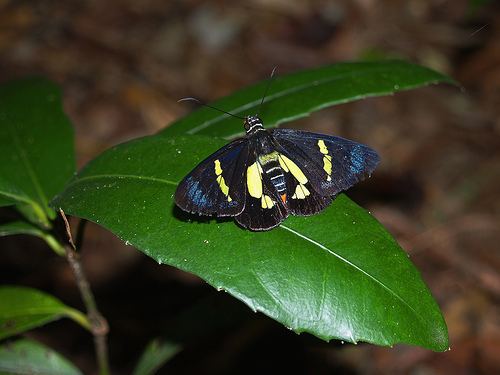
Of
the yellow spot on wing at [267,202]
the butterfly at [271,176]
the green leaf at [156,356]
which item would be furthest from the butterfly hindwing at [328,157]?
the green leaf at [156,356]

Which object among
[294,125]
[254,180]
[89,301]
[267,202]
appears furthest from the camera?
[294,125]

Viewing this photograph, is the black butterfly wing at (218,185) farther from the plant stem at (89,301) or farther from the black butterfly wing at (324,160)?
the plant stem at (89,301)

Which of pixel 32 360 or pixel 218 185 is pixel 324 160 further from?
pixel 32 360

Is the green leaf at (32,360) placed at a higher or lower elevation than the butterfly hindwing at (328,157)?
lower

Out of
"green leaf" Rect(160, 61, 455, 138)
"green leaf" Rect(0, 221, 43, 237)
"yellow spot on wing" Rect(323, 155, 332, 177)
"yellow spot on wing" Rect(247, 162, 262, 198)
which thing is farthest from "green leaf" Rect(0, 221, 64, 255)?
"yellow spot on wing" Rect(323, 155, 332, 177)

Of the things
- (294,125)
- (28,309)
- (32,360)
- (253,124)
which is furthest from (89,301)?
(294,125)

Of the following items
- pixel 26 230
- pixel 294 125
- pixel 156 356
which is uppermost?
pixel 26 230

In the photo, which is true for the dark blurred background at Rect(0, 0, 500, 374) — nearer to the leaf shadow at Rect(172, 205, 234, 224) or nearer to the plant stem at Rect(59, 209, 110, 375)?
the plant stem at Rect(59, 209, 110, 375)
